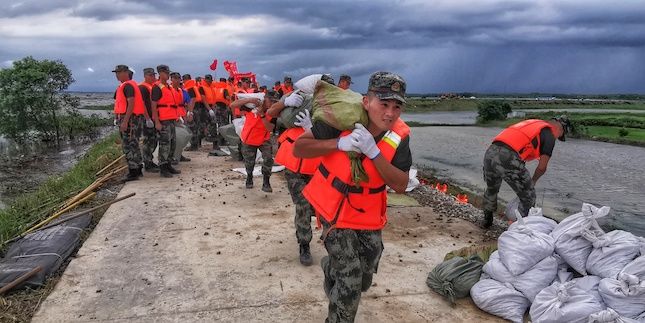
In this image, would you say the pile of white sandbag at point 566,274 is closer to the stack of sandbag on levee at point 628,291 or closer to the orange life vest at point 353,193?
the stack of sandbag on levee at point 628,291

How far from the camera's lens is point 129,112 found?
870cm

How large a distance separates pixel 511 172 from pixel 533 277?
7.51ft

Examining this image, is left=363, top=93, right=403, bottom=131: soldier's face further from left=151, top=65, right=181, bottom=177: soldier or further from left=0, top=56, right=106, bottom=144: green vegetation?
left=0, top=56, right=106, bottom=144: green vegetation

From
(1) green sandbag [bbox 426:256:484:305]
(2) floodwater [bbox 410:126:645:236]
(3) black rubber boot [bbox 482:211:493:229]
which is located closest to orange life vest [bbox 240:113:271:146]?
(3) black rubber boot [bbox 482:211:493:229]

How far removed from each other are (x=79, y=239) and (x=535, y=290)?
5016mm

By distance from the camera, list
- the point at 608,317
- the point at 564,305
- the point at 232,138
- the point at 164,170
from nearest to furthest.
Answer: the point at 608,317, the point at 564,305, the point at 164,170, the point at 232,138

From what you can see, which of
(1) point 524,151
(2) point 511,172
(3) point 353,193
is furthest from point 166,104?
(3) point 353,193

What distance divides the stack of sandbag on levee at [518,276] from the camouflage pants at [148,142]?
7009 mm

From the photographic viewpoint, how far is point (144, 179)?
9.39m

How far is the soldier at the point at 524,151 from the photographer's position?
20.1 ft

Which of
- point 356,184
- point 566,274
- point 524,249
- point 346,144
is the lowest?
point 566,274

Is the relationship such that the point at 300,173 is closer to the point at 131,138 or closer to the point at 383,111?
the point at 383,111

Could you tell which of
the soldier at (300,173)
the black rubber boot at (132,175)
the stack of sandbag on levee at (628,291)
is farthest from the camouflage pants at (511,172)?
the black rubber boot at (132,175)

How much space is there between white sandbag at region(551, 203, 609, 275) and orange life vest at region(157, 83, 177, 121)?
24.5ft
